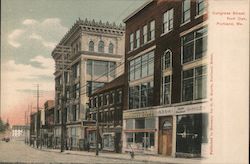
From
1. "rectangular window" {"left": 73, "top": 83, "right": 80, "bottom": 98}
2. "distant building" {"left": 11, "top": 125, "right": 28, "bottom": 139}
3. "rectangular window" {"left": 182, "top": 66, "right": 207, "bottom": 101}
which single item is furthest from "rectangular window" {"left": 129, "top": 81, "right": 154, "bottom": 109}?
"distant building" {"left": 11, "top": 125, "right": 28, "bottom": 139}

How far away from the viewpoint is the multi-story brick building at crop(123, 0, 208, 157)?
6.79 meters

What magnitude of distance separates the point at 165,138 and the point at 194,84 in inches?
35.9

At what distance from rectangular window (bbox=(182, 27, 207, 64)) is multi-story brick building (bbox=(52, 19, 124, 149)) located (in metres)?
0.90

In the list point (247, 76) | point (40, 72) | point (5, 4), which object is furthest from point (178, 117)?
point (5, 4)

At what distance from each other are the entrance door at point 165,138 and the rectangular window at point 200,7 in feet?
5.14

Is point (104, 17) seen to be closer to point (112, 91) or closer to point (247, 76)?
point (112, 91)

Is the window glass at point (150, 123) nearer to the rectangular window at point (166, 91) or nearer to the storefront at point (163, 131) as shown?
the storefront at point (163, 131)

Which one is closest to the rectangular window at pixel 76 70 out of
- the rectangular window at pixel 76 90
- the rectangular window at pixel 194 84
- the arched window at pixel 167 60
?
the rectangular window at pixel 76 90

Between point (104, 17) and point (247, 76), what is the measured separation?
196 cm

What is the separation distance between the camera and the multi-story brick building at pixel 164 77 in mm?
6789

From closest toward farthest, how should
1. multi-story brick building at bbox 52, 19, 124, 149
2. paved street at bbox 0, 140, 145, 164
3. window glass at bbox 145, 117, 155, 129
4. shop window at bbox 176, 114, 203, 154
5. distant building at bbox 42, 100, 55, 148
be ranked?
shop window at bbox 176, 114, 203, 154
paved street at bbox 0, 140, 145, 164
window glass at bbox 145, 117, 155, 129
multi-story brick building at bbox 52, 19, 124, 149
distant building at bbox 42, 100, 55, 148

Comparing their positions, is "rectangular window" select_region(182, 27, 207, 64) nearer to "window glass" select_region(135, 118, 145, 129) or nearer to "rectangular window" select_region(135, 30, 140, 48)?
"rectangular window" select_region(135, 30, 140, 48)

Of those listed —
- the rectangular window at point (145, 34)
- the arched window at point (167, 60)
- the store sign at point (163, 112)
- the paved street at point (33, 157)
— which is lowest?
the paved street at point (33, 157)

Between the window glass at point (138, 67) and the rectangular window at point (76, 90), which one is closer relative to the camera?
the window glass at point (138, 67)
